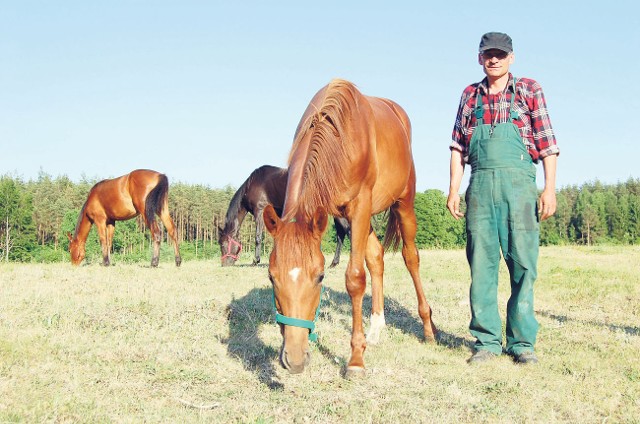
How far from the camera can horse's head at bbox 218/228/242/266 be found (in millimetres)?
14074

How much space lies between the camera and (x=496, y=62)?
15.7 ft

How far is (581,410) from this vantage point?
335cm

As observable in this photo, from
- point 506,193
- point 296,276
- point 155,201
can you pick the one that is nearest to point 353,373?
point 296,276

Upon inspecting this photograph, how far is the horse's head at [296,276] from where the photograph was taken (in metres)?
3.15

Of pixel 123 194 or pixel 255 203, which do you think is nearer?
pixel 255 203

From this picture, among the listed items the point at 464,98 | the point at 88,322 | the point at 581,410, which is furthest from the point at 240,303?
the point at 581,410

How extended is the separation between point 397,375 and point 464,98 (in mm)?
2799

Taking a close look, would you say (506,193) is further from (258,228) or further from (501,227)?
(258,228)

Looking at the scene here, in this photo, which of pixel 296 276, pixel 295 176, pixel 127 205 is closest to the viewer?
pixel 296 276

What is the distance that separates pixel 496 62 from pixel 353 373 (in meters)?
3.11

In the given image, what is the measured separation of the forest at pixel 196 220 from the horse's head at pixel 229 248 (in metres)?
37.1

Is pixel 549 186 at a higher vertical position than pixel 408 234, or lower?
higher

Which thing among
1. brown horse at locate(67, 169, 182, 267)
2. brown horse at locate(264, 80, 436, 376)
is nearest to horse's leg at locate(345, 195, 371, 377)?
brown horse at locate(264, 80, 436, 376)

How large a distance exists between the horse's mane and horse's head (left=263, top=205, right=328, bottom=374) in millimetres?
182
